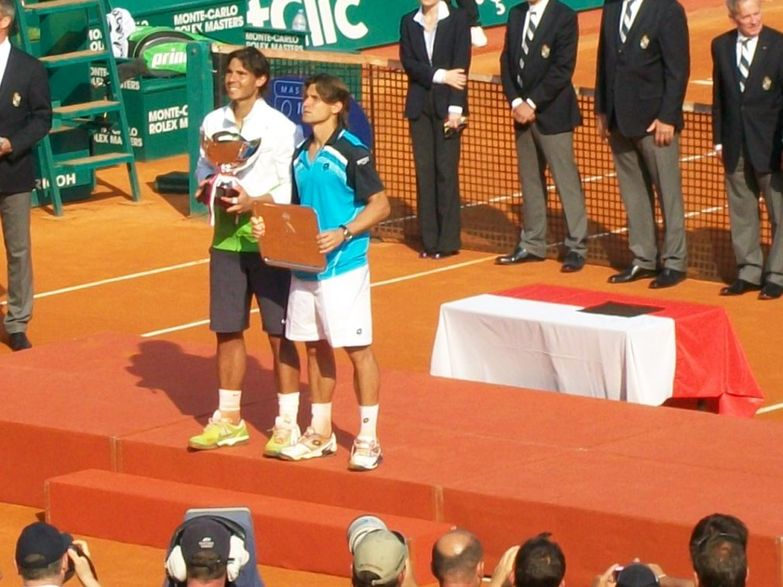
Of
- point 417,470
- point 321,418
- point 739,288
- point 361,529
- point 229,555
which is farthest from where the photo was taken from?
point 739,288

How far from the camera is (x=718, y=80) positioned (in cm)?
1468

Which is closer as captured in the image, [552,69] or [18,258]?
[18,258]

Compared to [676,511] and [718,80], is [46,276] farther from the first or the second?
[676,511]

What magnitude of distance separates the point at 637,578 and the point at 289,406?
4140 millimetres

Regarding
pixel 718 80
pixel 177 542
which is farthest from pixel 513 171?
pixel 177 542

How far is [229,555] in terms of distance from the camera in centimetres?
605

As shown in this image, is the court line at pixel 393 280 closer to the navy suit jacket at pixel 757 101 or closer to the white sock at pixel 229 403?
the navy suit jacket at pixel 757 101

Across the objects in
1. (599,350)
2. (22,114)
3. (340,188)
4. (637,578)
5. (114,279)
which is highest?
(340,188)

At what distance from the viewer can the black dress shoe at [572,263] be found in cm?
1577

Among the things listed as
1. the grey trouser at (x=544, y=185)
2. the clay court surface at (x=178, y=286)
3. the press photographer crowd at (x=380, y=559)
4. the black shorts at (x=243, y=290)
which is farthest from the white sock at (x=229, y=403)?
the grey trouser at (x=544, y=185)

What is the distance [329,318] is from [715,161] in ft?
33.9

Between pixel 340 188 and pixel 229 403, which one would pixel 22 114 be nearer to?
pixel 229 403

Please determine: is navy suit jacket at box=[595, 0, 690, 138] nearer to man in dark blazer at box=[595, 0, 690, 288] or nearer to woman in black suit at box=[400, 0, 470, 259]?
man in dark blazer at box=[595, 0, 690, 288]

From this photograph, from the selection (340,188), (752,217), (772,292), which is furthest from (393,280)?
(340,188)
